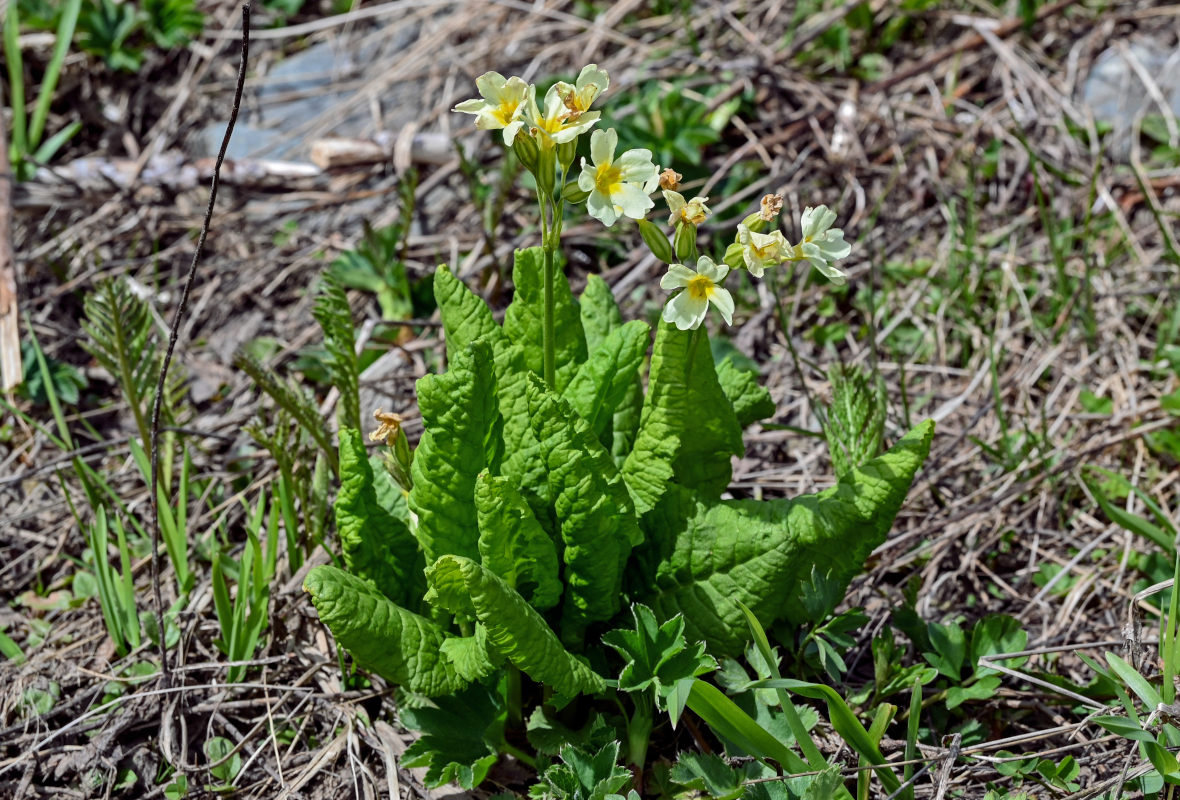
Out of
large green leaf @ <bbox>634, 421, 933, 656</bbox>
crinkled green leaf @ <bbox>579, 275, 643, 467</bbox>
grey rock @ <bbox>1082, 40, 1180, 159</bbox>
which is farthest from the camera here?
grey rock @ <bbox>1082, 40, 1180, 159</bbox>

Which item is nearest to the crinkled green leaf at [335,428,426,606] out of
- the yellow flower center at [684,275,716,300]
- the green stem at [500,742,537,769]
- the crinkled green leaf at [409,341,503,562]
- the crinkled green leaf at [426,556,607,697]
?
the crinkled green leaf at [409,341,503,562]

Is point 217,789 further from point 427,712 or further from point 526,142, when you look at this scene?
point 526,142

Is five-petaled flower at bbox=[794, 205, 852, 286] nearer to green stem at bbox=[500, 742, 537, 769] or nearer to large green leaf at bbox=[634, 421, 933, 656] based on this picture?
large green leaf at bbox=[634, 421, 933, 656]

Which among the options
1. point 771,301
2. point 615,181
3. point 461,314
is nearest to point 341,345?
point 461,314

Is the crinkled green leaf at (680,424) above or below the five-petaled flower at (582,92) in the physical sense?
below

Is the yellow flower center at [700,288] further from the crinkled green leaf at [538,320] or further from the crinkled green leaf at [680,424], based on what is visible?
the crinkled green leaf at [538,320]

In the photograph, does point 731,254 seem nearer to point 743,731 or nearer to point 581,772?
point 743,731

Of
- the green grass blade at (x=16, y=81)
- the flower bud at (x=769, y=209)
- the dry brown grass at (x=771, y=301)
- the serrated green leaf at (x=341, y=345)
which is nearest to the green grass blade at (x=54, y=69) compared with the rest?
the green grass blade at (x=16, y=81)
